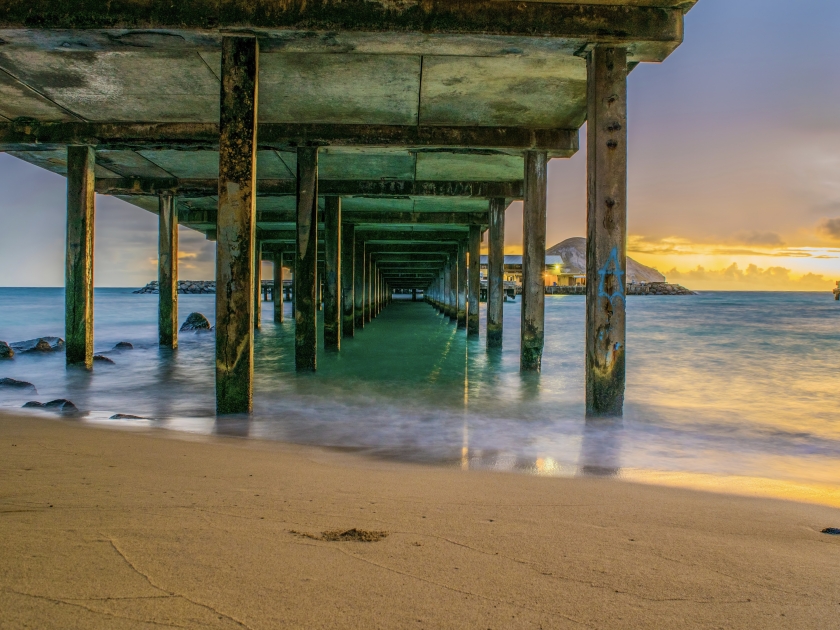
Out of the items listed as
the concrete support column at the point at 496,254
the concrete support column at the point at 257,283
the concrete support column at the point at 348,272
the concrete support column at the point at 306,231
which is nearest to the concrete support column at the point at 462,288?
the concrete support column at the point at 348,272

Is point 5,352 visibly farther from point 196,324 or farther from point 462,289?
point 462,289

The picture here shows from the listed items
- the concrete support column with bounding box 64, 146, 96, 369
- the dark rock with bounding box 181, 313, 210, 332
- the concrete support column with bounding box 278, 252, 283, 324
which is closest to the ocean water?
the concrete support column with bounding box 64, 146, 96, 369

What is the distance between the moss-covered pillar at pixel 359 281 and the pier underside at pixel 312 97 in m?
8.04

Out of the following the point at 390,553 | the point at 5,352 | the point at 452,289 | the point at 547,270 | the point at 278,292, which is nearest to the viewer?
the point at 390,553

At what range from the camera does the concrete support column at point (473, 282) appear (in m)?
15.7

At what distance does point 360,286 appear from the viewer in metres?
19.4

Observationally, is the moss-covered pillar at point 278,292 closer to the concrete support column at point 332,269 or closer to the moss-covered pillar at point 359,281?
the moss-covered pillar at point 359,281

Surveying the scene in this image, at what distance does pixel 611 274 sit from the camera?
4.91 metres

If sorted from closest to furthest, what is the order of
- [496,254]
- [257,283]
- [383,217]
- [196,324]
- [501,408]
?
[501,408]
[496,254]
[383,217]
[257,283]
[196,324]

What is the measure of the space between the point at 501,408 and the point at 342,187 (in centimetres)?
661

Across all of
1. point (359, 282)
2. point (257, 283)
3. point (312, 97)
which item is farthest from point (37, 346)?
point (359, 282)

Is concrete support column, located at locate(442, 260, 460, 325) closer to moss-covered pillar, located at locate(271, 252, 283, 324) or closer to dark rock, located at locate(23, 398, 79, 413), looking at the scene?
moss-covered pillar, located at locate(271, 252, 283, 324)

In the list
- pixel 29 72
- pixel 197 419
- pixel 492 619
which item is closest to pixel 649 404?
pixel 197 419

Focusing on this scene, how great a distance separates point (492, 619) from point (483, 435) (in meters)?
3.41
